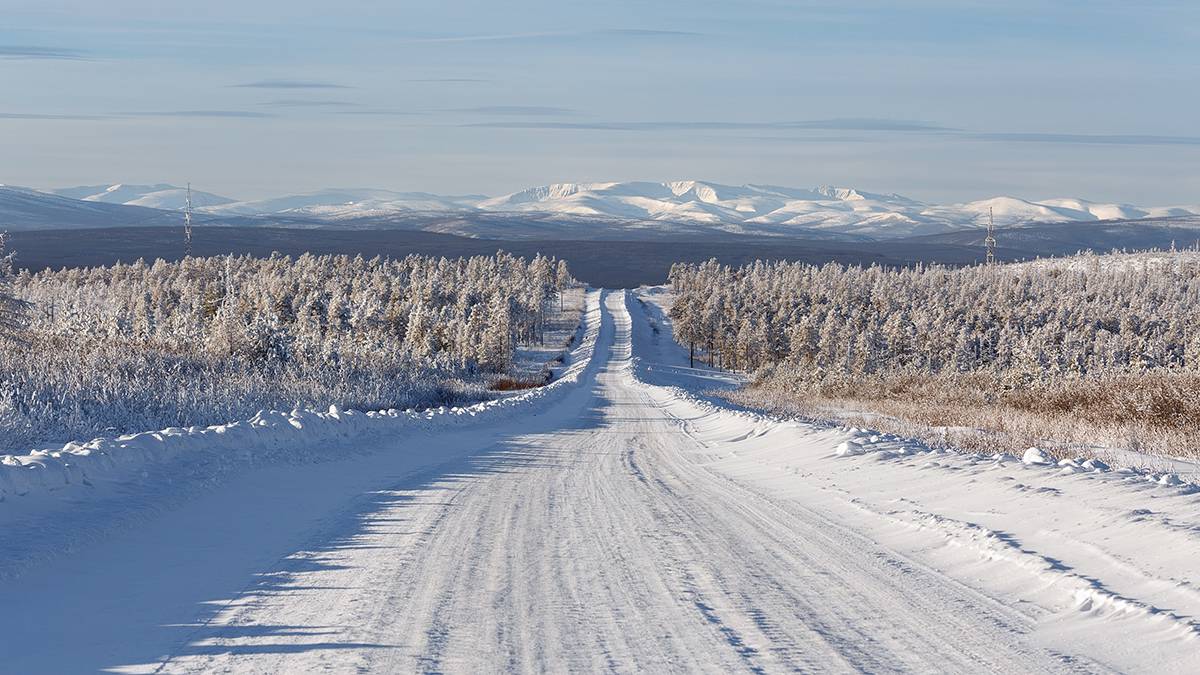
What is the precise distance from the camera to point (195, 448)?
1270cm

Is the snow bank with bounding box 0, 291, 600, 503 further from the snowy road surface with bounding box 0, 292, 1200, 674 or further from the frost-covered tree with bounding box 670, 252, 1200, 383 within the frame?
the frost-covered tree with bounding box 670, 252, 1200, 383

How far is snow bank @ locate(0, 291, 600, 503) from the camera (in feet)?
Result: 30.6

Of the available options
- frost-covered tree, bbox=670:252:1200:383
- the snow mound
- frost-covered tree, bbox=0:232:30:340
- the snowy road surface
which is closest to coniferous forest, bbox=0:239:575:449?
frost-covered tree, bbox=0:232:30:340

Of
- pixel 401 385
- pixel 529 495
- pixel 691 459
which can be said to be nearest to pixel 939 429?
pixel 691 459

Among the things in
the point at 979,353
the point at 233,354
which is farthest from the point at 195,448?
the point at 979,353

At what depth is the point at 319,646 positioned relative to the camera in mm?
5523

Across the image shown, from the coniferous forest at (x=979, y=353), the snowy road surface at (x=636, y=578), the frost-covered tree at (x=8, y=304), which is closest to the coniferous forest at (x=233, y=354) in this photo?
the frost-covered tree at (x=8, y=304)

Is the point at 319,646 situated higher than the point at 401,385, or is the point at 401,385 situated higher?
the point at 319,646

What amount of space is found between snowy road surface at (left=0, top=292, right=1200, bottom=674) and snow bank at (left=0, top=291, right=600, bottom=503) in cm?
56

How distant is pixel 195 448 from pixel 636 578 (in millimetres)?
7507

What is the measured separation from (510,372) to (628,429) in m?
78.9

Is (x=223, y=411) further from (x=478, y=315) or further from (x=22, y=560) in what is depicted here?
(x=478, y=315)

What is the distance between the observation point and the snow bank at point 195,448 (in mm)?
9328

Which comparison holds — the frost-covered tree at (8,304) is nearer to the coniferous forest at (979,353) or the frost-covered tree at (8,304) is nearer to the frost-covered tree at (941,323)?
the coniferous forest at (979,353)
